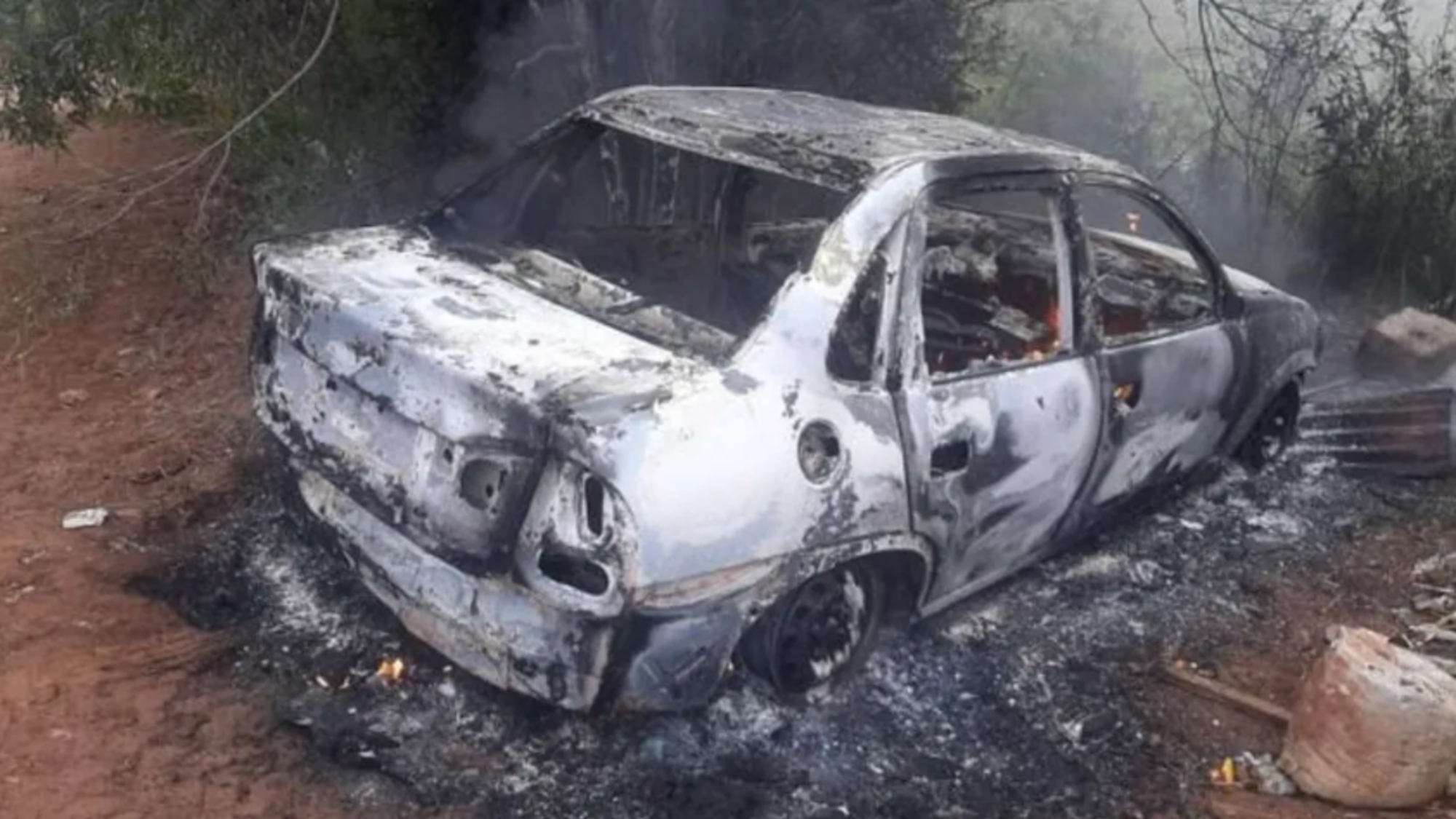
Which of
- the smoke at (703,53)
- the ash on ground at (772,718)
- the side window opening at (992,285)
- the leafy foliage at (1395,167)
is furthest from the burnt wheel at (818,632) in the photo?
the leafy foliage at (1395,167)

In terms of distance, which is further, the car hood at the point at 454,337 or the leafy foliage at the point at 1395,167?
the leafy foliage at the point at 1395,167

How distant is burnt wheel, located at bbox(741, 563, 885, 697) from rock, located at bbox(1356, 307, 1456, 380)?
4.48m

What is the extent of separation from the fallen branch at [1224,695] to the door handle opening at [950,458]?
1.14 m

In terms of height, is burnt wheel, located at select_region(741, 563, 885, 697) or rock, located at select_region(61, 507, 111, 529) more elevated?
burnt wheel, located at select_region(741, 563, 885, 697)

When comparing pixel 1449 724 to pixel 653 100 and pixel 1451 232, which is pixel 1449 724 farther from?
pixel 1451 232

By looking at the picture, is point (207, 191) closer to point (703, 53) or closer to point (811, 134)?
point (703, 53)

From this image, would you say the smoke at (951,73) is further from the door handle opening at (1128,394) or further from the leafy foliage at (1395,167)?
the door handle opening at (1128,394)

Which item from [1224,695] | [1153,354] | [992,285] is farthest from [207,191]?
[1224,695]

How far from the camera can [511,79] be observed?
26.3ft

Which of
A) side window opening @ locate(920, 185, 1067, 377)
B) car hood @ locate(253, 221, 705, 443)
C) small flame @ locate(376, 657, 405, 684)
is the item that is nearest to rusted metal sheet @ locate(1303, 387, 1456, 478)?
side window opening @ locate(920, 185, 1067, 377)

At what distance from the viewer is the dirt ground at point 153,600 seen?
4168 millimetres

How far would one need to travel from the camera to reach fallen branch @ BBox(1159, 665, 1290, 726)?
493 cm

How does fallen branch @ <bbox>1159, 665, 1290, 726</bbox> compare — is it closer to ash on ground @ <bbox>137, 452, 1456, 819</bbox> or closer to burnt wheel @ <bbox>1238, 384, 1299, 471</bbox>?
ash on ground @ <bbox>137, 452, 1456, 819</bbox>

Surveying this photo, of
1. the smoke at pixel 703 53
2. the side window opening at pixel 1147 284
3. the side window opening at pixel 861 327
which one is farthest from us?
the smoke at pixel 703 53
